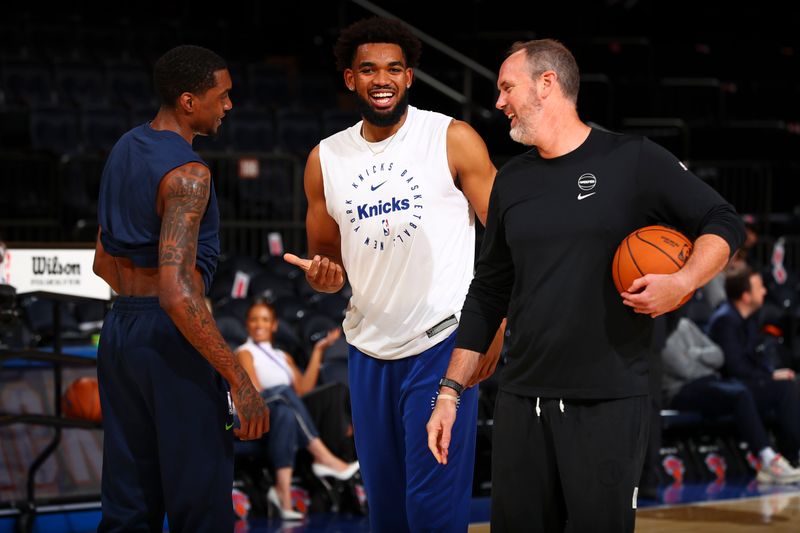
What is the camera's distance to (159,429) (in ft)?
11.8

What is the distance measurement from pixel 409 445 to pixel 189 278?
988mm

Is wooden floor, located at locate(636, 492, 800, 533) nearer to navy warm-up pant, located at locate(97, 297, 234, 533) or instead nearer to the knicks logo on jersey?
the knicks logo on jersey

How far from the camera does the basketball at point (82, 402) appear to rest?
6.51 meters

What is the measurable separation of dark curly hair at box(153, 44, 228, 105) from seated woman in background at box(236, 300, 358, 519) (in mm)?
3571

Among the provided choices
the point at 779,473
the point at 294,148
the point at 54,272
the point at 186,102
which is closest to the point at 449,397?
the point at 186,102

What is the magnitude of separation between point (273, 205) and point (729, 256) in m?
8.90

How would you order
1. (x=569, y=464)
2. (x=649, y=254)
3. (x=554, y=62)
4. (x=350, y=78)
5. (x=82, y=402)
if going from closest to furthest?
(x=649, y=254), (x=569, y=464), (x=554, y=62), (x=350, y=78), (x=82, y=402)

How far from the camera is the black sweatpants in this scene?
10.8ft

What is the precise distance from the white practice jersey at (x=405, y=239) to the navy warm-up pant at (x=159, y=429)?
2.28 ft

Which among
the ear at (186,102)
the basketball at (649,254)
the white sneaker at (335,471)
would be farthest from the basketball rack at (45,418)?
the basketball at (649,254)

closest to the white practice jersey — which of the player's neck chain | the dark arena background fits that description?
the player's neck chain

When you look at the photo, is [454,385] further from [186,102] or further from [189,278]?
[186,102]

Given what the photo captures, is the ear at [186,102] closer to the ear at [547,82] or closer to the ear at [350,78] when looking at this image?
the ear at [350,78]

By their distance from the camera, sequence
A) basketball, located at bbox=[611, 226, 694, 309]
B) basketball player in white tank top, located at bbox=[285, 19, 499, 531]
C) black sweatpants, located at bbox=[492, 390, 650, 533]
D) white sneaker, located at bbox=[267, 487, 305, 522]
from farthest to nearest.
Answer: white sneaker, located at bbox=[267, 487, 305, 522]
basketball player in white tank top, located at bbox=[285, 19, 499, 531]
black sweatpants, located at bbox=[492, 390, 650, 533]
basketball, located at bbox=[611, 226, 694, 309]
